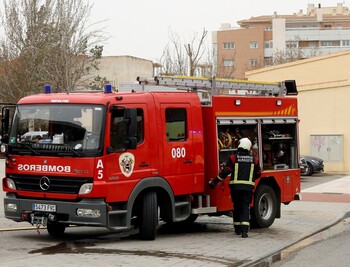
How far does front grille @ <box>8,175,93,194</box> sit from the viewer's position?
1083cm

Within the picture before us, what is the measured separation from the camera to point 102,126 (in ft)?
35.8

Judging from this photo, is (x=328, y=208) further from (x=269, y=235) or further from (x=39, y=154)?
(x=39, y=154)

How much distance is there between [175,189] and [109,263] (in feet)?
9.17

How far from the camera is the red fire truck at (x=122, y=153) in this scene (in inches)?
428

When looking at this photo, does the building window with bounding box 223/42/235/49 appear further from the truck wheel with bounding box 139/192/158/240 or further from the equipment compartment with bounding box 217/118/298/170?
the truck wheel with bounding box 139/192/158/240

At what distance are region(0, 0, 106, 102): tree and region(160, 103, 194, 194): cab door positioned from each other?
68.3ft

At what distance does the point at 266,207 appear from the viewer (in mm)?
14102

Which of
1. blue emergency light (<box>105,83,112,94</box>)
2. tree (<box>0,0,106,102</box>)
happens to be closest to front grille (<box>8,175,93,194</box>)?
blue emergency light (<box>105,83,112,94</box>)

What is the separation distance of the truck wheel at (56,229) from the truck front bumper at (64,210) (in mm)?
895

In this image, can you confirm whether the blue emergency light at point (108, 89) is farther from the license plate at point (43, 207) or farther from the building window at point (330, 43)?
the building window at point (330, 43)

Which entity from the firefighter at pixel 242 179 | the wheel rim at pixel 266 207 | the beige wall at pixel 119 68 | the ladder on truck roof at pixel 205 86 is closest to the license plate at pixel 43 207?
the ladder on truck roof at pixel 205 86

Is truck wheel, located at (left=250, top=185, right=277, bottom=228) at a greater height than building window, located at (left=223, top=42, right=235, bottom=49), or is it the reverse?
building window, located at (left=223, top=42, right=235, bottom=49)

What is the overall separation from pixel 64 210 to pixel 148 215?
4.47ft

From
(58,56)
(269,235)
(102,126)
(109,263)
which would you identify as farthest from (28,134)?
(58,56)
